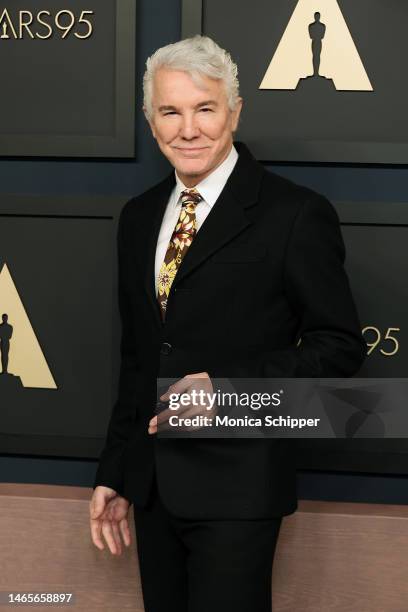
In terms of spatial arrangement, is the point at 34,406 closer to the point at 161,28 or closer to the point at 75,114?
the point at 75,114

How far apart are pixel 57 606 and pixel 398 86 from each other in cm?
155

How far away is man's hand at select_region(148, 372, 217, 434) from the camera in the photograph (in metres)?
1.45

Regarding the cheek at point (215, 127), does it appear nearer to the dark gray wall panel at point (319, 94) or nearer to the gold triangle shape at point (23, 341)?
the dark gray wall panel at point (319, 94)

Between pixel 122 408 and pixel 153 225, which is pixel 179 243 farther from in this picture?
pixel 122 408

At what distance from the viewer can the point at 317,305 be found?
1.48m

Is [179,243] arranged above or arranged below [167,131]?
below

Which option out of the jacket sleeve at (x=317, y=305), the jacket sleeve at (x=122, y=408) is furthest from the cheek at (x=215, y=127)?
the jacket sleeve at (x=122, y=408)

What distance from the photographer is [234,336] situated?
1.56 metres

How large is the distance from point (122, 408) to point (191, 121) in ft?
2.02

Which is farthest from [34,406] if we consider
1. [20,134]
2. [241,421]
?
[241,421]

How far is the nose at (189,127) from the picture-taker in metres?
1.56

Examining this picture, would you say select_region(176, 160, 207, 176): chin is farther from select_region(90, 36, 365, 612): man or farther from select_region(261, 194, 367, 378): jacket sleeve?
select_region(261, 194, 367, 378): jacket sleeve

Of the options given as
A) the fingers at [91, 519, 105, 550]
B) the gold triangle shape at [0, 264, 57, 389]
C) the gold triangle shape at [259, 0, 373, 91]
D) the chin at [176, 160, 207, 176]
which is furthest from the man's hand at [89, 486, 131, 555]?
the gold triangle shape at [259, 0, 373, 91]

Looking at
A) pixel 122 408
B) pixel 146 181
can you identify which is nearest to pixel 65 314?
pixel 146 181
